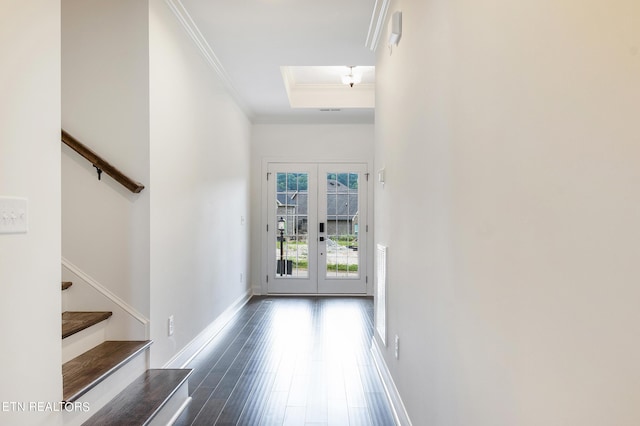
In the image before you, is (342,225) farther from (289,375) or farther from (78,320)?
(78,320)

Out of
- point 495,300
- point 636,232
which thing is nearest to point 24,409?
point 495,300

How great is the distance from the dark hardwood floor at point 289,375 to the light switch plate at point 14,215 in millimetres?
1538

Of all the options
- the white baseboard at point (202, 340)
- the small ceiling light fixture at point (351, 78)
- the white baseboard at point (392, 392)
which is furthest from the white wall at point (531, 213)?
the small ceiling light fixture at point (351, 78)

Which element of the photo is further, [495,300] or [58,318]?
[58,318]

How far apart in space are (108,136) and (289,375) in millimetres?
2165

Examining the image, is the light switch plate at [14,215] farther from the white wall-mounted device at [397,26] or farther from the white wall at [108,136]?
the white wall-mounted device at [397,26]

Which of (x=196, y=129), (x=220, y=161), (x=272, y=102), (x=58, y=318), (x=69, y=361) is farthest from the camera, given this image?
(x=272, y=102)

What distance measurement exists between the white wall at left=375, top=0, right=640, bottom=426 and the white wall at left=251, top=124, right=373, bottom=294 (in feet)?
15.6

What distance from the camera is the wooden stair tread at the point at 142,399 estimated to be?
6.79ft

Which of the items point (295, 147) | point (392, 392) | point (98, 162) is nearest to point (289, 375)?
point (392, 392)

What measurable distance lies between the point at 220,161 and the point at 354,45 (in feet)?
6.25

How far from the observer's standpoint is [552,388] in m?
0.82

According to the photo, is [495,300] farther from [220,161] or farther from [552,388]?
[220,161]

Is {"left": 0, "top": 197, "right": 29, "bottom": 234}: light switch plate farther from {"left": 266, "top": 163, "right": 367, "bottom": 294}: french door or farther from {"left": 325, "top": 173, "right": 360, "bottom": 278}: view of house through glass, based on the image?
{"left": 325, "top": 173, "right": 360, "bottom": 278}: view of house through glass
